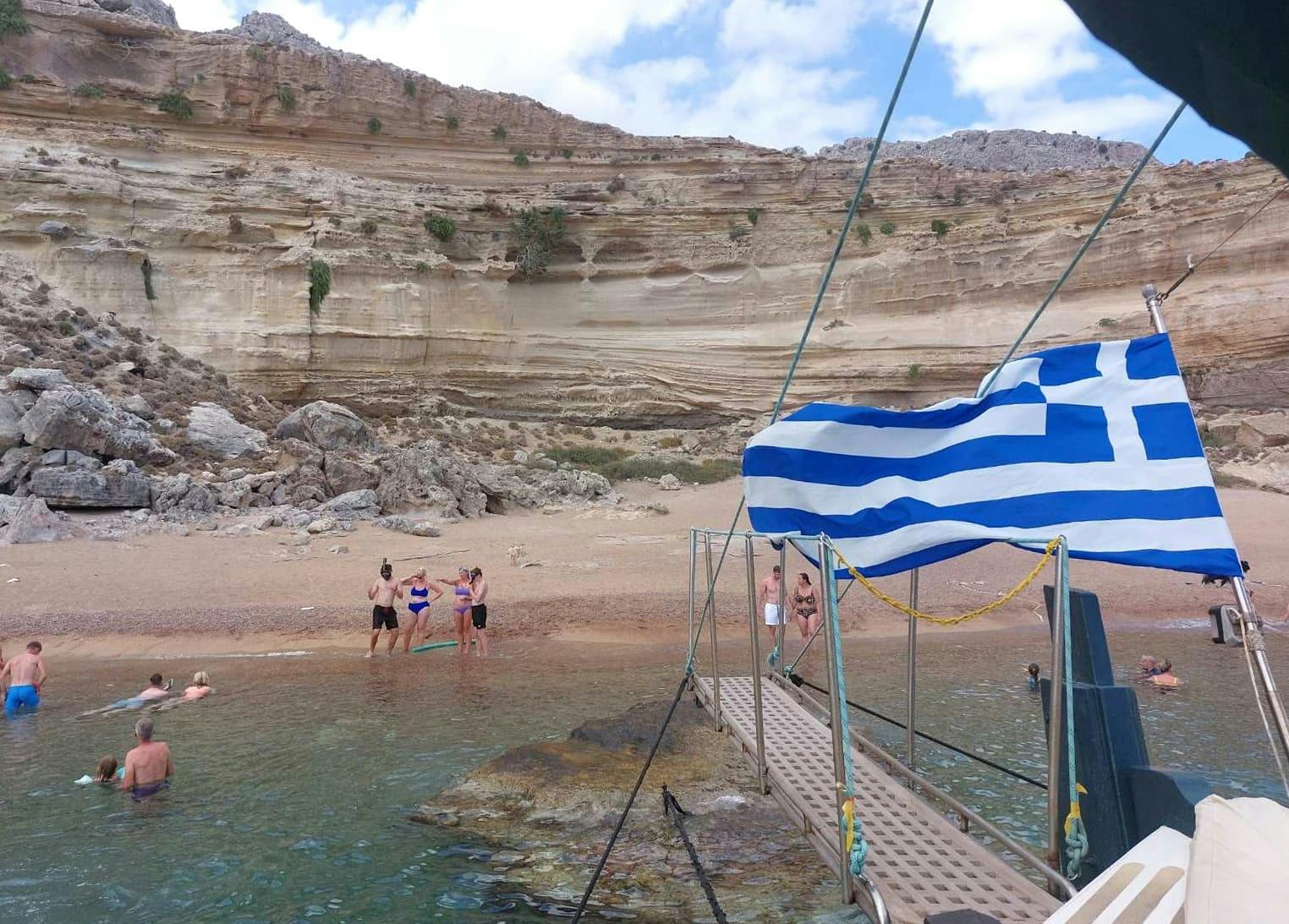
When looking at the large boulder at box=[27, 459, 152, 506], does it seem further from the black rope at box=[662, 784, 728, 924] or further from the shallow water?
the black rope at box=[662, 784, 728, 924]

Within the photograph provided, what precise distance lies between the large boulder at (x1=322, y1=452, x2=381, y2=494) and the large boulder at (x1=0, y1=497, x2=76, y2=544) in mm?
6061

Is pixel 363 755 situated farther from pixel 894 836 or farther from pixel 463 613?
pixel 894 836

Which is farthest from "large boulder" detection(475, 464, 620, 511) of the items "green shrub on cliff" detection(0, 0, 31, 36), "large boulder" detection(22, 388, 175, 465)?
"green shrub on cliff" detection(0, 0, 31, 36)

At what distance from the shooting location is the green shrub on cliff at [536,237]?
3503 centimetres

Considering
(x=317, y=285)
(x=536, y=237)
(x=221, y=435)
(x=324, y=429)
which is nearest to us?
(x=221, y=435)

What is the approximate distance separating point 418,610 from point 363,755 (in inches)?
201

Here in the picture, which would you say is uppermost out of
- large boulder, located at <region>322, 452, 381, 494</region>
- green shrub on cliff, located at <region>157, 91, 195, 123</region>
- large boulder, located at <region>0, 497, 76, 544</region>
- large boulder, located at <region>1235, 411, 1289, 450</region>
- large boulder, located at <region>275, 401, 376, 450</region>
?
green shrub on cliff, located at <region>157, 91, 195, 123</region>

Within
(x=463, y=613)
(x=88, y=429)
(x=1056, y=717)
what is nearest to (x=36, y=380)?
(x=88, y=429)

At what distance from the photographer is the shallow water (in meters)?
5.41

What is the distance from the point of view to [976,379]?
32.3 metres

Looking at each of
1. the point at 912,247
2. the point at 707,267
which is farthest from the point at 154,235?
the point at 912,247

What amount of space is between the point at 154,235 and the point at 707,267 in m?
22.2

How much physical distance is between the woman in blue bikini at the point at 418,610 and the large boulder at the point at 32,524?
362 inches

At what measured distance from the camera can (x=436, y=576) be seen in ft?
54.4
